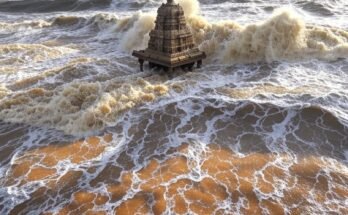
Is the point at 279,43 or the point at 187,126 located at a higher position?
the point at 279,43

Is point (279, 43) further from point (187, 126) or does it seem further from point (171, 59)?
point (187, 126)

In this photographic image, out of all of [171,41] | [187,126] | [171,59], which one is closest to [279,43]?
[171,41]

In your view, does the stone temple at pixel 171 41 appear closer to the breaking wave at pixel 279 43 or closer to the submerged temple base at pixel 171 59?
the submerged temple base at pixel 171 59

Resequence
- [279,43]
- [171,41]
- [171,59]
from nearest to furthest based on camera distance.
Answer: [171,59]
[171,41]
[279,43]

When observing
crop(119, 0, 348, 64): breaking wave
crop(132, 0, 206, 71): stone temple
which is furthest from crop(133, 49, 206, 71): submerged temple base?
crop(119, 0, 348, 64): breaking wave

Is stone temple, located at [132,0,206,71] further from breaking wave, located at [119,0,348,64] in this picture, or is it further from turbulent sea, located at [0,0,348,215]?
breaking wave, located at [119,0,348,64]
